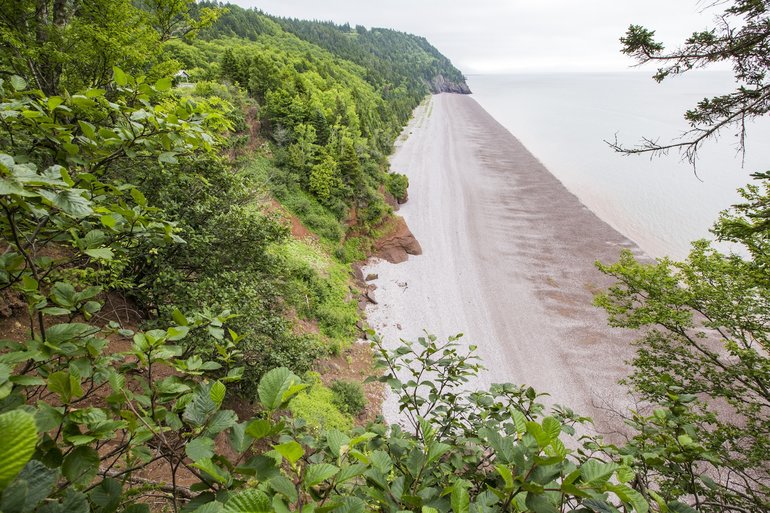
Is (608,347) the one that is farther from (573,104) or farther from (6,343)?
(573,104)

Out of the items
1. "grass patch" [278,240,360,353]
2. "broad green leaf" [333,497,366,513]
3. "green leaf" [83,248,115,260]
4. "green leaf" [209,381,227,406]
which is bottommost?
"grass patch" [278,240,360,353]

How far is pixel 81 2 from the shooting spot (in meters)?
6.99

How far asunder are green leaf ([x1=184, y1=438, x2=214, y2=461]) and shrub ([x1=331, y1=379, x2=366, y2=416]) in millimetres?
11987

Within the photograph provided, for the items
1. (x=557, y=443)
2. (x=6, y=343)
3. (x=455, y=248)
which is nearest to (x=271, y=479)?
(x=557, y=443)

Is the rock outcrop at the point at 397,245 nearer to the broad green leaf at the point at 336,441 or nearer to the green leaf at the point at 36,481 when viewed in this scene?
the broad green leaf at the point at 336,441

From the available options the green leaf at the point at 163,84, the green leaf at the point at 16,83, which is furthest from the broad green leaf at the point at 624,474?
the green leaf at the point at 16,83

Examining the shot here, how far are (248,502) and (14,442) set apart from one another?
1.76 ft

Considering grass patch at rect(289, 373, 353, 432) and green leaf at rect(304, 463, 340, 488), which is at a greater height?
green leaf at rect(304, 463, 340, 488)

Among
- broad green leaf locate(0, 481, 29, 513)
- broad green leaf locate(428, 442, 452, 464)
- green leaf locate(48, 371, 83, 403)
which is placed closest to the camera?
broad green leaf locate(0, 481, 29, 513)

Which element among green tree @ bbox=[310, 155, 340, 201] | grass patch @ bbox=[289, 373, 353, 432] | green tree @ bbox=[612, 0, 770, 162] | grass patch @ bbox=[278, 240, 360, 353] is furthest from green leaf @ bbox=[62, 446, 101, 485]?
green tree @ bbox=[310, 155, 340, 201]

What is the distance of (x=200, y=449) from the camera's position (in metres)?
1.24

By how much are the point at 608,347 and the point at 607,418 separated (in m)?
5.03

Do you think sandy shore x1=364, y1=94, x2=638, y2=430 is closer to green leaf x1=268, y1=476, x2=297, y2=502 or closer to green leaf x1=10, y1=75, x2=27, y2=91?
green leaf x1=268, y1=476, x2=297, y2=502

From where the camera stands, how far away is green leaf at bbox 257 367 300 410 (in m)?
1.34
